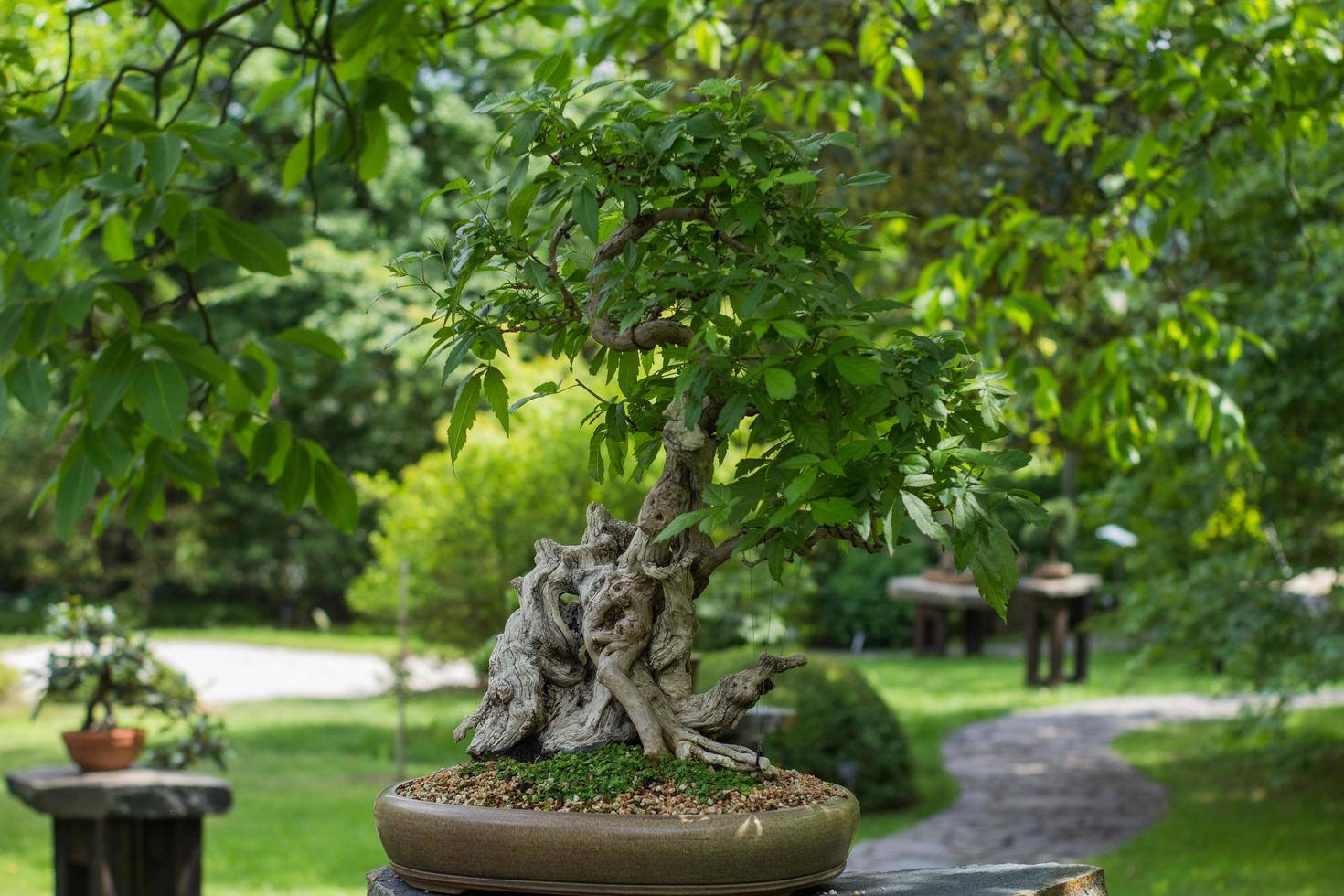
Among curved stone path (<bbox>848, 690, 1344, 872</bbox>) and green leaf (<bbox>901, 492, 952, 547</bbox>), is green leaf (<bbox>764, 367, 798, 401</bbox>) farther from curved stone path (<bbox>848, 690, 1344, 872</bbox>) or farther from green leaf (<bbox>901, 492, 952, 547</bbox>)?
curved stone path (<bbox>848, 690, 1344, 872</bbox>)

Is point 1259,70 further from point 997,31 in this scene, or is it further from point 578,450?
point 578,450

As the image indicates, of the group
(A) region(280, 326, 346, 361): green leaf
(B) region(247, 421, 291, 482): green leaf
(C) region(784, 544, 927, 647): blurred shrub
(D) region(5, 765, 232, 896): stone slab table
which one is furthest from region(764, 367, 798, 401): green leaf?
(C) region(784, 544, 927, 647): blurred shrub

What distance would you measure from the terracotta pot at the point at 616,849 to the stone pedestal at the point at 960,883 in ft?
0.31

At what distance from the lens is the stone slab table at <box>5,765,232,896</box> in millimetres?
5160

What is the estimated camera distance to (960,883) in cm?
205

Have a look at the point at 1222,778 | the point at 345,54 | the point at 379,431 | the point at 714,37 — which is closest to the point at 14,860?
the point at 714,37

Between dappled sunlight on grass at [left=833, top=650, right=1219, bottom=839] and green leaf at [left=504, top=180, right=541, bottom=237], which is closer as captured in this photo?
green leaf at [left=504, top=180, right=541, bottom=237]

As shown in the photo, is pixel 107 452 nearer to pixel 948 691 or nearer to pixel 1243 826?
pixel 1243 826

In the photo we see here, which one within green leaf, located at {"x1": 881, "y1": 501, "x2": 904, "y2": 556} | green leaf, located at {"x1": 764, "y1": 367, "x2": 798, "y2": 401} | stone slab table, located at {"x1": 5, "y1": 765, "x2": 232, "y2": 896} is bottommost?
stone slab table, located at {"x1": 5, "y1": 765, "x2": 232, "y2": 896}

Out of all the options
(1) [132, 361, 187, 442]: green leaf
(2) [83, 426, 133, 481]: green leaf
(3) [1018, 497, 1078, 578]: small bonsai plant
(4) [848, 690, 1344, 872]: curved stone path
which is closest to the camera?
(1) [132, 361, 187, 442]: green leaf

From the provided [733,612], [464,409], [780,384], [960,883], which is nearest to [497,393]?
[464,409]

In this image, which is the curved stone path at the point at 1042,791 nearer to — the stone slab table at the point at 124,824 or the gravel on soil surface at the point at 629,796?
the stone slab table at the point at 124,824

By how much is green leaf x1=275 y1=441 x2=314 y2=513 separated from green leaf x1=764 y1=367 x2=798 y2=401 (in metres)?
0.86

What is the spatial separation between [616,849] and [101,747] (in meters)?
4.29
